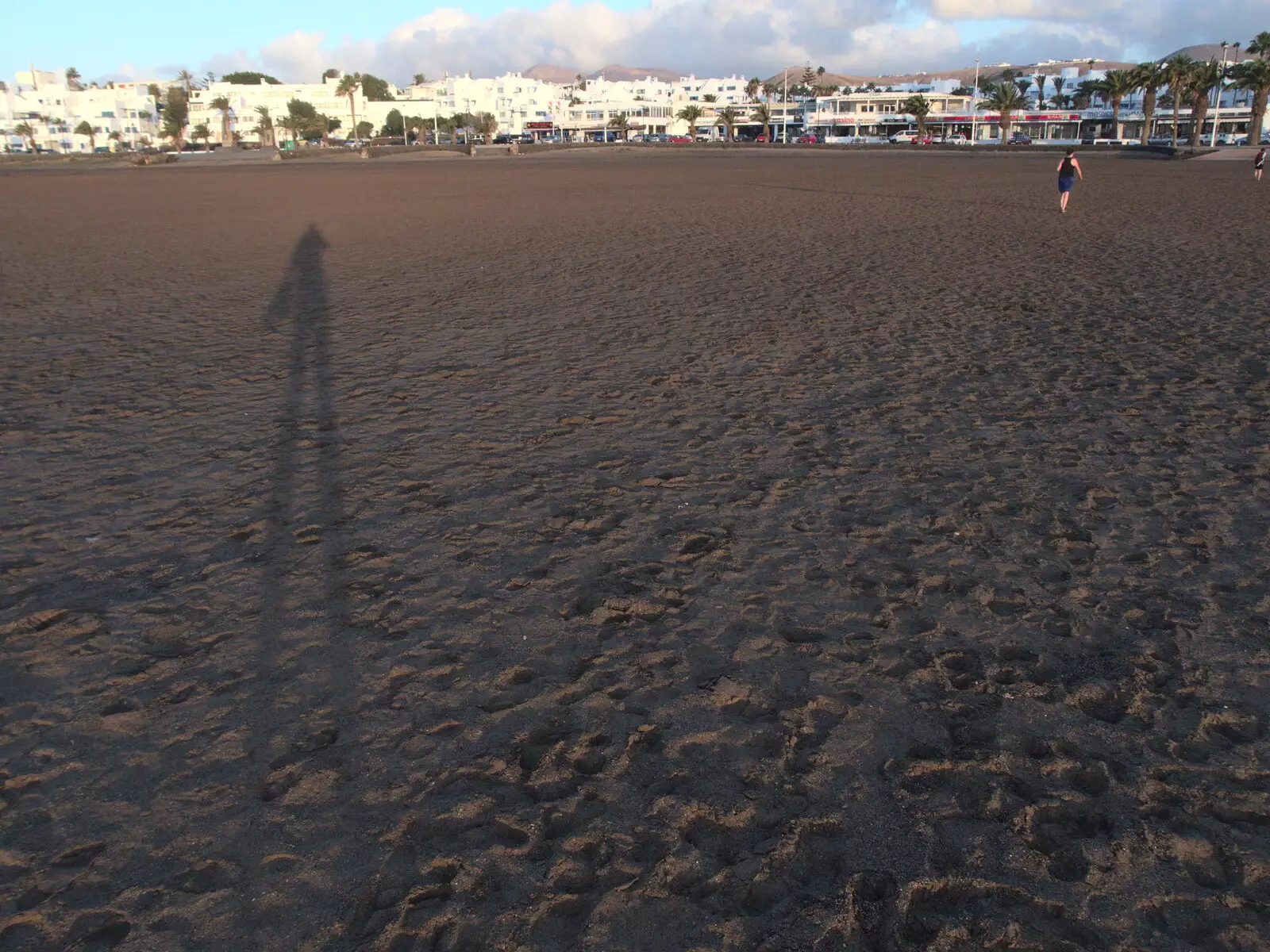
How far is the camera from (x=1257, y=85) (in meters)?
54.9

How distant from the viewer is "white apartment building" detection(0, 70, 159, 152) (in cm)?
13662

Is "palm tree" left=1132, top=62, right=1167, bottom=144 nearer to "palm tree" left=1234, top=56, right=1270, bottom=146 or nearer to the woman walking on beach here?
"palm tree" left=1234, top=56, right=1270, bottom=146

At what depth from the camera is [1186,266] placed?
11875mm

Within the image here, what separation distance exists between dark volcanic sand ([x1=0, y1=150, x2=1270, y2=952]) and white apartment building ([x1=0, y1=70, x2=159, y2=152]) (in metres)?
155

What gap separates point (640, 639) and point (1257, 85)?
68401 millimetres

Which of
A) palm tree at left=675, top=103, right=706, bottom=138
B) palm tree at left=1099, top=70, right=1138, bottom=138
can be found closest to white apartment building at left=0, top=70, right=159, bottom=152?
palm tree at left=675, top=103, right=706, bottom=138

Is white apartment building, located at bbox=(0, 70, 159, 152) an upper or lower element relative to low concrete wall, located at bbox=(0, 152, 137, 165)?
upper

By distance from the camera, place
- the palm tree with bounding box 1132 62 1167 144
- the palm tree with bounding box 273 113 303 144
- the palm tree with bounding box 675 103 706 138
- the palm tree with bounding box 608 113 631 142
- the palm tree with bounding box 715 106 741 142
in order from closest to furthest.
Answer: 1. the palm tree with bounding box 1132 62 1167 144
2. the palm tree with bounding box 715 106 741 142
3. the palm tree with bounding box 273 113 303 144
4. the palm tree with bounding box 675 103 706 138
5. the palm tree with bounding box 608 113 631 142

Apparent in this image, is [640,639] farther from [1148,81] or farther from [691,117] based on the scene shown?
[691,117]

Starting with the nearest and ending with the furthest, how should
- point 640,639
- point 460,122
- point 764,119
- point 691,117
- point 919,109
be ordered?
point 640,639 → point 919,109 → point 764,119 → point 691,117 → point 460,122

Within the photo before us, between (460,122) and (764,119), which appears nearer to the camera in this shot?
(764,119)

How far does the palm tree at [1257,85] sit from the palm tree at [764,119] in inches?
2264

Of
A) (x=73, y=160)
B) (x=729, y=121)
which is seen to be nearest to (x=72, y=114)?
(x=73, y=160)

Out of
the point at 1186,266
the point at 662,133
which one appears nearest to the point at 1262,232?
the point at 1186,266
